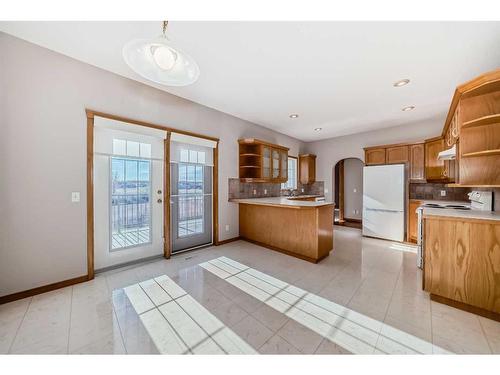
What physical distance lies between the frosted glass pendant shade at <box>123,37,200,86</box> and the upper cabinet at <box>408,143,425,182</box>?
4658mm

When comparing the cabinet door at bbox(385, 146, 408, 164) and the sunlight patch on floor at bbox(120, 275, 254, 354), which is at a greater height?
the cabinet door at bbox(385, 146, 408, 164)

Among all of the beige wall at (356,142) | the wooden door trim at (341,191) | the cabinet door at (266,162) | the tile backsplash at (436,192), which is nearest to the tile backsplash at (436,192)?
the tile backsplash at (436,192)

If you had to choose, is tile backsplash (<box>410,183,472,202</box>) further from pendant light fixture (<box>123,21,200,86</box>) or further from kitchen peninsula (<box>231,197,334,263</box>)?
pendant light fixture (<box>123,21,200,86</box>)

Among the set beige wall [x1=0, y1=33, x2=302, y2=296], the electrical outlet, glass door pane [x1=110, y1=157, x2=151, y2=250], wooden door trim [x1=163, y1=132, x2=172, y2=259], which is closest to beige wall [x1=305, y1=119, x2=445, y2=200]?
wooden door trim [x1=163, y1=132, x2=172, y2=259]

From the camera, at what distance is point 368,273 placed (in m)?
2.71

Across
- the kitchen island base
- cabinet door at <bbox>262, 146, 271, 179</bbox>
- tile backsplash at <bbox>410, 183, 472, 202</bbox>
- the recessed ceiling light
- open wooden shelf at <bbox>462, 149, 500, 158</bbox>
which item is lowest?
the kitchen island base

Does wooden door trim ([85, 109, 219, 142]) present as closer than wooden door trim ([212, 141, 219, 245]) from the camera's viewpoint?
Yes

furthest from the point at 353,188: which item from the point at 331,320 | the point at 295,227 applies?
the point at 331,320

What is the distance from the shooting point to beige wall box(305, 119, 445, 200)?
4.43m

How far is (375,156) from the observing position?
470 centimetres

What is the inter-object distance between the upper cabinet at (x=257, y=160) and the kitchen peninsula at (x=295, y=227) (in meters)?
0.75

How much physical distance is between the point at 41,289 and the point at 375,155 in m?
6.02

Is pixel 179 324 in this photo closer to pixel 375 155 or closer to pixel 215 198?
pixel 215 198
